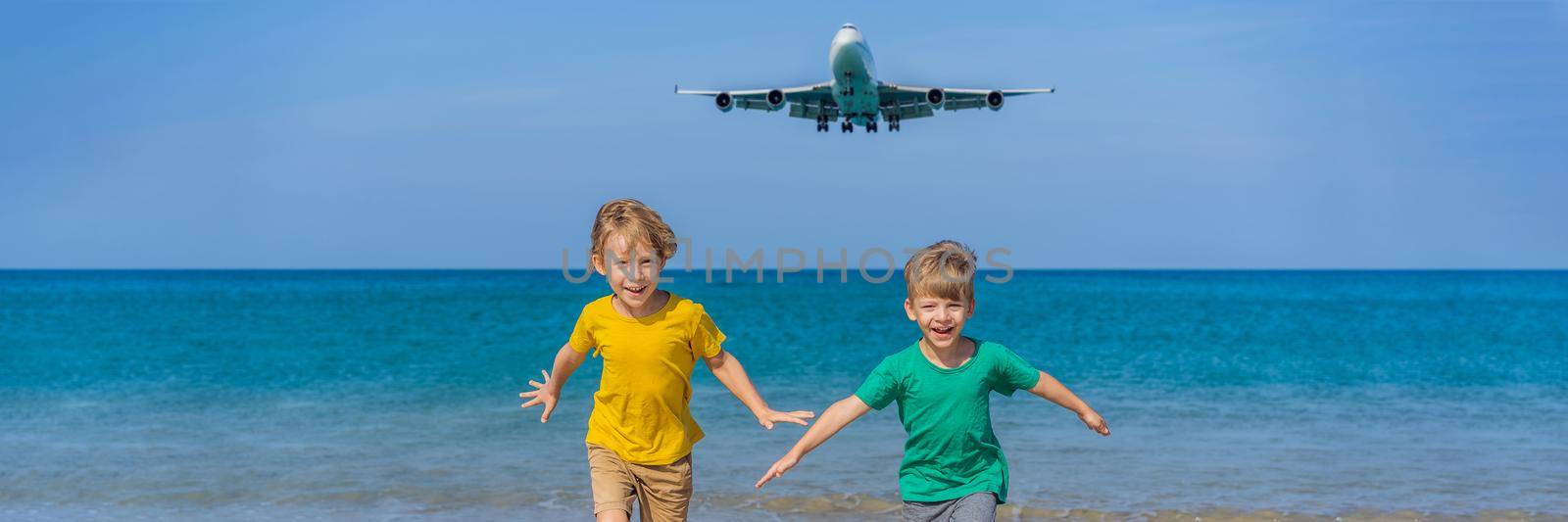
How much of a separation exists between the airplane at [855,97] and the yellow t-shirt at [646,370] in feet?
86.7

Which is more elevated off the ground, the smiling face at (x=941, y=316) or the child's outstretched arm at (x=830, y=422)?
the smiling face at (x=941, y=316)

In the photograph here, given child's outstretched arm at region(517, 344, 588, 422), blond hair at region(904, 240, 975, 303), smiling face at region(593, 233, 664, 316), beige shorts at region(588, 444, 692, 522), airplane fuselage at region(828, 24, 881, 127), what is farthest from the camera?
airplane fuselage at region(828, 24, 881, 127)

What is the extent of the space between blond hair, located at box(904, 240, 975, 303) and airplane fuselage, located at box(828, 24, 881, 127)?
1050 inches

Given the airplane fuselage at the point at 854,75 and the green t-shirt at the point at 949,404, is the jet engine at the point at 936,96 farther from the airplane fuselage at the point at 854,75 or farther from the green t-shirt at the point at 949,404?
the green t-shirt at the point at 949,404

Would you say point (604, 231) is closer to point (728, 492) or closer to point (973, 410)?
point (973, 410)

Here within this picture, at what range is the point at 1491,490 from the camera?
9.70 metres

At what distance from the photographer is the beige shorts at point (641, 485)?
14.9 ft

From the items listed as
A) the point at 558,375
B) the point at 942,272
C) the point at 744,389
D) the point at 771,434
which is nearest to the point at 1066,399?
the point at 942,272

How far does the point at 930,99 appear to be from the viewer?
33.6 m

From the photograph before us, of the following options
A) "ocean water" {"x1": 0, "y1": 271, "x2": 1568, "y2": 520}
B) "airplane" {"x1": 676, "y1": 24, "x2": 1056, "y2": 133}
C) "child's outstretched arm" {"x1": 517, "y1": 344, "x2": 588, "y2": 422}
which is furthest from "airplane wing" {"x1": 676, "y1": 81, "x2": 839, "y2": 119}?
"child's outstretched arm" {"x1": 517, "y1": 344, "x2": 588, "y2": 422}

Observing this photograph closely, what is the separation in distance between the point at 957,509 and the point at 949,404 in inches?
14.4

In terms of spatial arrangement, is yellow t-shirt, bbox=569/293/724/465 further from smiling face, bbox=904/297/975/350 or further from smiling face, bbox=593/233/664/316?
smiling face, bbox=904/297/975/350

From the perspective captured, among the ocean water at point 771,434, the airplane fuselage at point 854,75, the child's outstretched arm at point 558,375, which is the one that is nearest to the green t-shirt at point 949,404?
the child's outstretched arm at point 558,375

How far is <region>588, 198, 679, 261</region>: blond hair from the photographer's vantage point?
446cm
